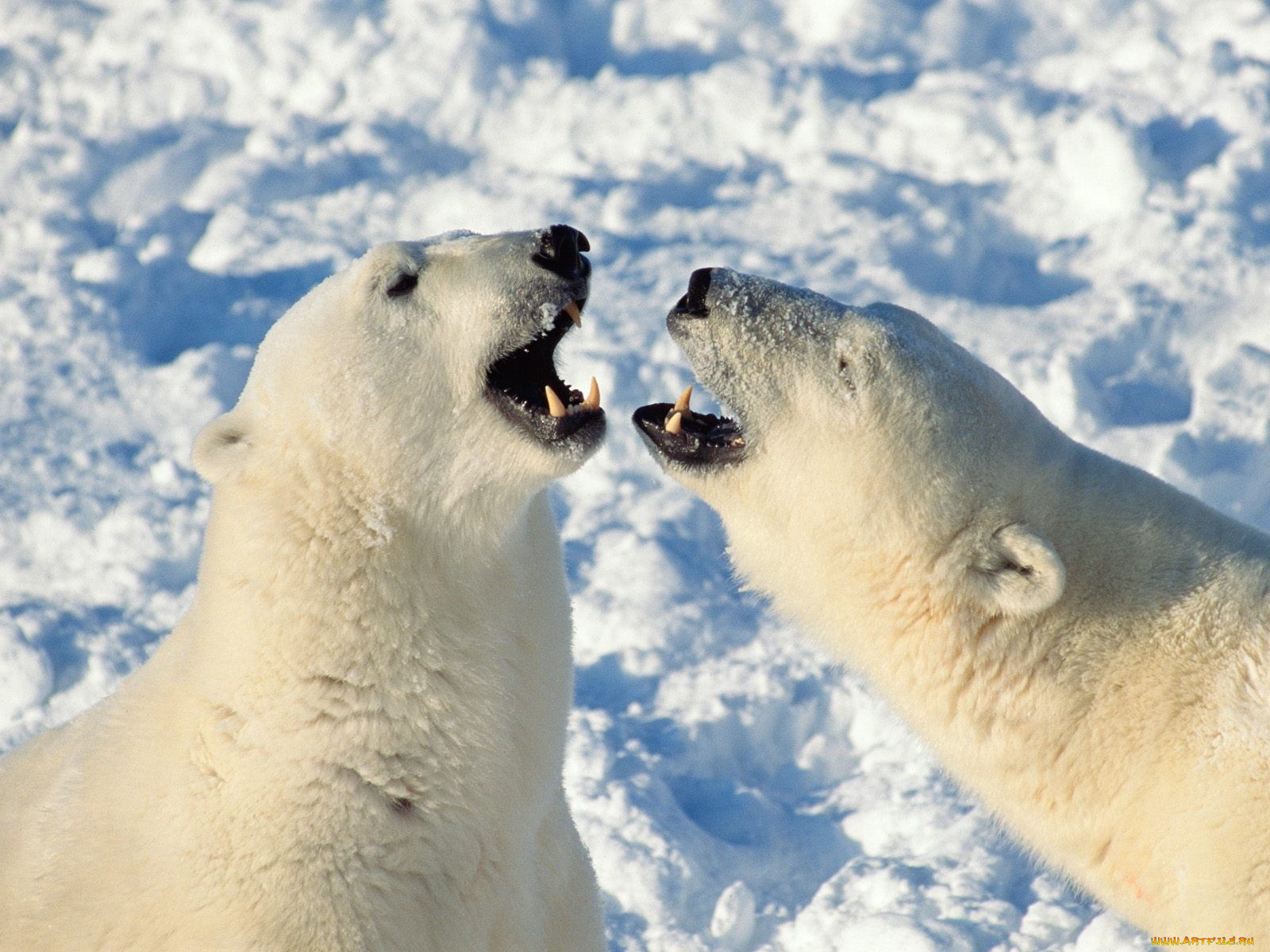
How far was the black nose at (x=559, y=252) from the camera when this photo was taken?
2.85 m

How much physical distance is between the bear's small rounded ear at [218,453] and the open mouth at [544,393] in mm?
518

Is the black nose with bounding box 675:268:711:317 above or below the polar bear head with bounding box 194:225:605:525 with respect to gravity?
above

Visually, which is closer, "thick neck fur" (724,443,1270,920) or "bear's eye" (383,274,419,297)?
"thick neck fur" (724,443,1270,920)

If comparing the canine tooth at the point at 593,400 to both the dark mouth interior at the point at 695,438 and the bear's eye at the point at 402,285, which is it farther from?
the bear's eye at the point at 402,285

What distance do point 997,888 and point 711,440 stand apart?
2.13 m

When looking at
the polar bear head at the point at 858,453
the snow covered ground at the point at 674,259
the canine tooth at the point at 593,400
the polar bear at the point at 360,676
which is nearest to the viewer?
the polar bear at the point at 360,676

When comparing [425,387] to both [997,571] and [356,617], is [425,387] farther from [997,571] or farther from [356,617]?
[997,571]

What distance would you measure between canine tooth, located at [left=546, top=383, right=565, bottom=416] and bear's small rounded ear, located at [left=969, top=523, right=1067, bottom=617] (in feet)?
2.91

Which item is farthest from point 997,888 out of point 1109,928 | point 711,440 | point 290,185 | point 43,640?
point 290,185

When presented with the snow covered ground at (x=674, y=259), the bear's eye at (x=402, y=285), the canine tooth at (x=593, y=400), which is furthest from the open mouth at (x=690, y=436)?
the snow covered ground at (x=674, y=259)

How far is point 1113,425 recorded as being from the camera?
20.3 ft

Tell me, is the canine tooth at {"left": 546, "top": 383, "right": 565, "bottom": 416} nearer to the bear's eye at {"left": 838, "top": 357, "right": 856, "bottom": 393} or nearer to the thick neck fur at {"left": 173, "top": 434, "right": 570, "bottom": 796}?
the thick neck fur at {"left": 173, "top": 434, "right": 570, "bottom": 796}

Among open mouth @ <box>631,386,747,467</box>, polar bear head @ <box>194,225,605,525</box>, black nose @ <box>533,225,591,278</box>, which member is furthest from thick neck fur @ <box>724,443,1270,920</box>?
black nose @ <box>533,225,591,278</box>

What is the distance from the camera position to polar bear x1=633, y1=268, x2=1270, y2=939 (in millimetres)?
2576
